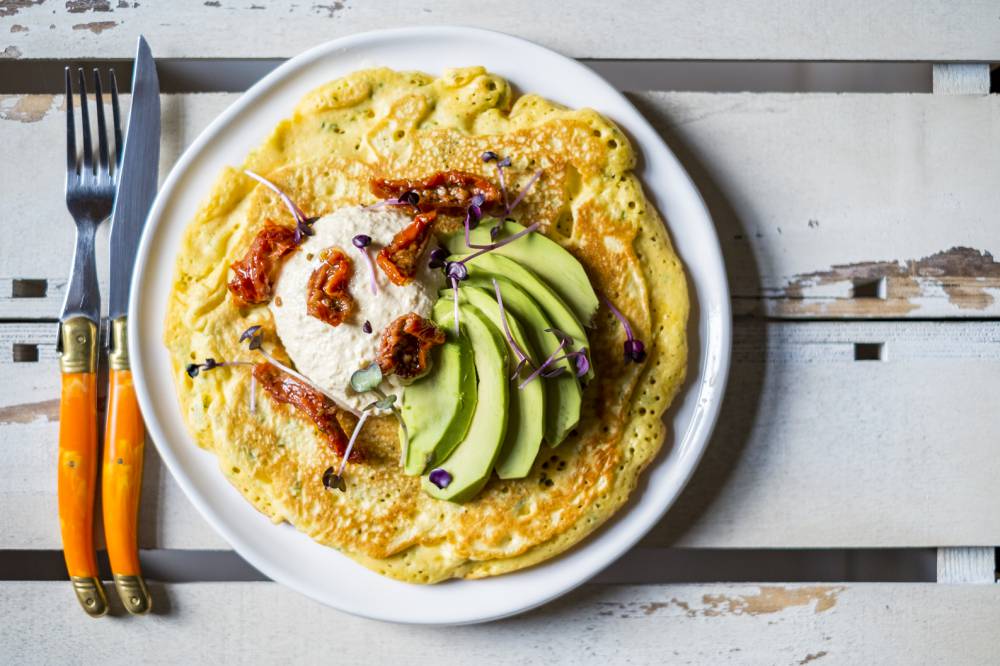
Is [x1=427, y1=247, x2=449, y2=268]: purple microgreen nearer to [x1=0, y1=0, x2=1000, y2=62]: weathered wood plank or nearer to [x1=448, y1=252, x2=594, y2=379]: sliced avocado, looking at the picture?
[x1=448, y1=252, x2=594, y2=379]: sliced avocado

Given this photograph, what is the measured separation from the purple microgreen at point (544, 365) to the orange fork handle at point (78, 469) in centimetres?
162

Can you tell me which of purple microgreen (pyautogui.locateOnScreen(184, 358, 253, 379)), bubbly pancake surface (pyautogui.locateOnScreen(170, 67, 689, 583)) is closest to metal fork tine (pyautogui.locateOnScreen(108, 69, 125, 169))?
bubbly pancake surface (pyautogui.locateOnScreen(170, 67, 689, 583))

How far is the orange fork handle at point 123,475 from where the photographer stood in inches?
111

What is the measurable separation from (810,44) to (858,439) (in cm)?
149

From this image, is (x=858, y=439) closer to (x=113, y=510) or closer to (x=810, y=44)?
(x=810, y=44)

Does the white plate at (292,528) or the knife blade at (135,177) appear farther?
the knife blade at (135,177)

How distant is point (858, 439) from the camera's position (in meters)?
2.91

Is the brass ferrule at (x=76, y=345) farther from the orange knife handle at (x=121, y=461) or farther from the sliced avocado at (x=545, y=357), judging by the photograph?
the sliced avocado at (x=545, y=357)

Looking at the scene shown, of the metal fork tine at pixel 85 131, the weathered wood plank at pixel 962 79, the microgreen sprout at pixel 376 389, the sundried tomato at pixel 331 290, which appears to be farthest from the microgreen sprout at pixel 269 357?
the weathered wood plank at pixel 962 79

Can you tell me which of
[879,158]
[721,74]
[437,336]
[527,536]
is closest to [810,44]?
[879,158]

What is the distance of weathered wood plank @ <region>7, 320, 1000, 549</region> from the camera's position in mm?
2900

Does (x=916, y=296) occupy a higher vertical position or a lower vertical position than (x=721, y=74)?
lower

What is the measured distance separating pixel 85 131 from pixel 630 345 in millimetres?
2107

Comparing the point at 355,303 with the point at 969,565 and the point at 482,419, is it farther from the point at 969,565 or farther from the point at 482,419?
the point at 969,565
